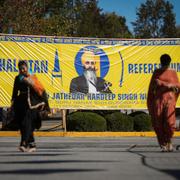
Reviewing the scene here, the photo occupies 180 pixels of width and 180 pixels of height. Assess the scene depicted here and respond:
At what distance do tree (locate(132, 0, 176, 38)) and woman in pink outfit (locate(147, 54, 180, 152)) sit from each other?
74113 millimetres

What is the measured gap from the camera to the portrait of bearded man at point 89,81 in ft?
72.3

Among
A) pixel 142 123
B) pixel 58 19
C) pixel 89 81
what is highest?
pixel 58 19

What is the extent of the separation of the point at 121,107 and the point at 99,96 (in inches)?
33.3

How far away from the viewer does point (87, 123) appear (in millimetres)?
21109

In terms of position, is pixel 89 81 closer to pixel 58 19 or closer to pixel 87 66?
pixel 87 66

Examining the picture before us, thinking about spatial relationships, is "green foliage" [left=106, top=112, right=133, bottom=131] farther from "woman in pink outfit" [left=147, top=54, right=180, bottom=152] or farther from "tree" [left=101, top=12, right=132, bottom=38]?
"tree" [left=101, top=12, right=132, bottom=38]

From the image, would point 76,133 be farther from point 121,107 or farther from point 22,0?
point 22,0

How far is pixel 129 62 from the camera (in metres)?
22.5

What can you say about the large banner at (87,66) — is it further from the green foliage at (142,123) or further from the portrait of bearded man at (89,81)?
the green foliage at (142,123)

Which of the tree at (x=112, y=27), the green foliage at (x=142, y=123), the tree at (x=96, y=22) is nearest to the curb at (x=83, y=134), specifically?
the green foliage at (x=142, y=123)

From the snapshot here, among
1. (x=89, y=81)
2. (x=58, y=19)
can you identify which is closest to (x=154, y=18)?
(x=58, y=19)

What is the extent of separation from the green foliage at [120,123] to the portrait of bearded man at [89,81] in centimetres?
114

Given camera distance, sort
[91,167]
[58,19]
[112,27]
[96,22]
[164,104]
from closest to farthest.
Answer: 1. [91,167]
2. [164,104]
3. [58,19]
4. [96,22]
5. [112,27]

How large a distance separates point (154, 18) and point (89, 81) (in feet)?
226
